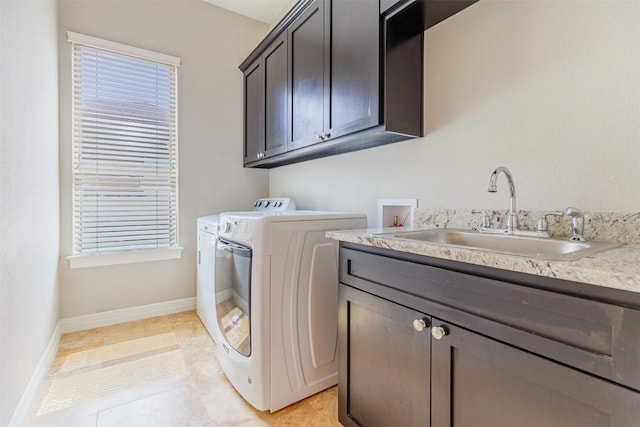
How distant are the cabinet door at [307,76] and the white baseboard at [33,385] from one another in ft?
6.32

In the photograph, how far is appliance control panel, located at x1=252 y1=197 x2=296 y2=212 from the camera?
254cm

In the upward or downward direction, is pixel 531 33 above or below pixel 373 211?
above

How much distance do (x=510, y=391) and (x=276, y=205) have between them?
2.13 meters

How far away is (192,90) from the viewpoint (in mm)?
2760

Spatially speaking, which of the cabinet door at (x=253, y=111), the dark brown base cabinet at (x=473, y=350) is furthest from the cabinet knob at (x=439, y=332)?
the cabinet door at (x=253, y=111)

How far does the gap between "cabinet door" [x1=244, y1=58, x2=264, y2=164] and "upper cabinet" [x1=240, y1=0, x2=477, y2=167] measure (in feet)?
1.00

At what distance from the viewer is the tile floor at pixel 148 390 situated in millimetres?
1421

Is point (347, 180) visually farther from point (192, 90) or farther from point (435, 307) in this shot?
point (192, 90)

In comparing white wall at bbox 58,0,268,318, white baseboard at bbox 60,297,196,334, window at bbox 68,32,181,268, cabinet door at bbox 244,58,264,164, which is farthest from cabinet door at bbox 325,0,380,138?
white baseboard at bbox 60,297,196,334

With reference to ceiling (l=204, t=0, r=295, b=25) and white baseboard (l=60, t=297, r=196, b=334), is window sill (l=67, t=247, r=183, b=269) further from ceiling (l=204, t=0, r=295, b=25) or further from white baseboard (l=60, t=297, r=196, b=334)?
ceiling (l=204, t=0, r=295, b=25)

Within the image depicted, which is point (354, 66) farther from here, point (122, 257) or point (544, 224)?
point (122, 257)

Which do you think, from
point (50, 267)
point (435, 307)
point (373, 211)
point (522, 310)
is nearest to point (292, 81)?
point (373, 211)

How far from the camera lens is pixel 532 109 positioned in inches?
47.5

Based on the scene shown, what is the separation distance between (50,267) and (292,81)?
2.04 metres
